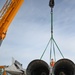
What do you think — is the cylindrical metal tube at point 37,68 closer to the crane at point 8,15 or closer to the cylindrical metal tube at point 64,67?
the cylindrical metal tube at point 64,67

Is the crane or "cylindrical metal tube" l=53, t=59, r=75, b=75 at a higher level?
the crane

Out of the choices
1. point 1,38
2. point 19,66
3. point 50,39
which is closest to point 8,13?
point 1,38

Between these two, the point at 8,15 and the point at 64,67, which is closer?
the point at 64,67

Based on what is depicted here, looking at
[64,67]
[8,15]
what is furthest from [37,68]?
[8,15]

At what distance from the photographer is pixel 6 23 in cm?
2672

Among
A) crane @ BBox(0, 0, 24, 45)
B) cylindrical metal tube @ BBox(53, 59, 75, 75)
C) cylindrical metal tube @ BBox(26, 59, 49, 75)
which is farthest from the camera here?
crane @ BBox(0, 0, 24, 45)

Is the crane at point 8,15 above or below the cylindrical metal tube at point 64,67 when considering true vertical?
above

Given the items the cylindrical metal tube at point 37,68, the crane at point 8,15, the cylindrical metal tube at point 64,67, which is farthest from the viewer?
the crane at point 8,15

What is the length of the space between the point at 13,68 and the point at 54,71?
28.0 ft

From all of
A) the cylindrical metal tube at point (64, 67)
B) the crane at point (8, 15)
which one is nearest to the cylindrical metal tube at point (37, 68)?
the cylindrical metal tube at point (64, 67)

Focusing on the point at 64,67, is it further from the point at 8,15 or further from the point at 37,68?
the point at 8,15

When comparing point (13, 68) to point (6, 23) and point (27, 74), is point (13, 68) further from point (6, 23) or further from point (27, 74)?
point (6, 23)

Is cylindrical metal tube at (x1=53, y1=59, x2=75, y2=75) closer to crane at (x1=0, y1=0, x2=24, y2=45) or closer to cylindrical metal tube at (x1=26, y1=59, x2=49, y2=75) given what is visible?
cylindrical metal tube at (x1=26, y1=59, x2=49, y2=75)

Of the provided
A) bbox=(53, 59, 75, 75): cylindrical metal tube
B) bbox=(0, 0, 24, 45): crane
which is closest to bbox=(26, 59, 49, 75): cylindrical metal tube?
bbox=(53, 59, 75, 75): cylindrical metal tube
